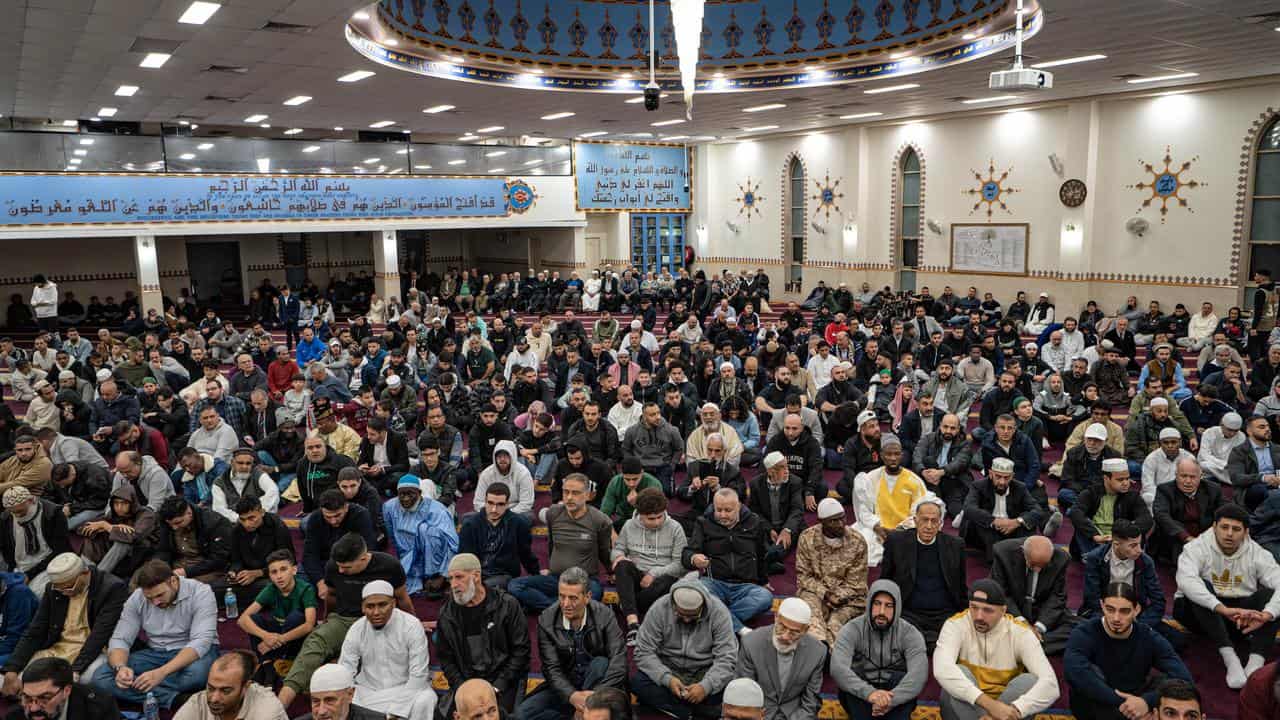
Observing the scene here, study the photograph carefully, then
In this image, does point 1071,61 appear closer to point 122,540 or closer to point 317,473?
point 317,473

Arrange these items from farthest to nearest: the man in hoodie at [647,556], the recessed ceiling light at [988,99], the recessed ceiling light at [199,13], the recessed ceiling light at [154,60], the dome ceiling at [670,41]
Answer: the recessed ceiling light at [988,99] → the dome ceiling at [670,41] → the recessed ceiling light at [154,60] → the recessed ceiling light at [199,13] → the man in hoodie at [647,556]

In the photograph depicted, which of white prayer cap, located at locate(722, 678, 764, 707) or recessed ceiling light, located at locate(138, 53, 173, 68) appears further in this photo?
recessed ceiling light, located at locate(138, 53, 173, 68)

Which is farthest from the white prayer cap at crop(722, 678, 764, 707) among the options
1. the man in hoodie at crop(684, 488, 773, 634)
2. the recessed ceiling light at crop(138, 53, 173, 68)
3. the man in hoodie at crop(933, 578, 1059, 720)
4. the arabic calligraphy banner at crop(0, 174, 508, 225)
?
the arabic calligraphy banner at crop(0, 174, 508, 225)

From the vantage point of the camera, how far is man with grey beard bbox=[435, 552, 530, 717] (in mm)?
3693

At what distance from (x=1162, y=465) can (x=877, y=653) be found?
9.45ft

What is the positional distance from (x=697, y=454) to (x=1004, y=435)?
2052mm

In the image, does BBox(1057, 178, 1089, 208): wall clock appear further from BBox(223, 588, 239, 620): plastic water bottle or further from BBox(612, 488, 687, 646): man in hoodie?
BBox(223, 588, 239, 620): plastic water bottle

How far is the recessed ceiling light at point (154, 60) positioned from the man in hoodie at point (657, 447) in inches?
228

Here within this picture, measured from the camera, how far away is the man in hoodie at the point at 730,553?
459 cm

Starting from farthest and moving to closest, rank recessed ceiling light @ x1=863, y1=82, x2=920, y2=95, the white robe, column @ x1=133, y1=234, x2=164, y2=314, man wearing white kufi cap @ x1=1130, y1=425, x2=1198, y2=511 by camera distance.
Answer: column @ x1=133, y1=234, x2=164, y2=314, recessed ceiling light @ x1=863, y1=82, x2=920, y2=95, man wearing white kufi cap @ x1=1130, y1=425, x2=1198, y2=511, the white robe

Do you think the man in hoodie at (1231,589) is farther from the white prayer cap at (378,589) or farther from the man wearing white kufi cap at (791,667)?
the white prayer cap at (378,589)

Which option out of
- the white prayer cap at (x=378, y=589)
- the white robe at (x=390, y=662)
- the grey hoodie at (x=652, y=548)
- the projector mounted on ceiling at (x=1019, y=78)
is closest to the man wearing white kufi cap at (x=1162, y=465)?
the projector mounted on ceiling at (x=1019, y=78)

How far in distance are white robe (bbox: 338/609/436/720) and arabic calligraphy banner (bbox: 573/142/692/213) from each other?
54.4 feet

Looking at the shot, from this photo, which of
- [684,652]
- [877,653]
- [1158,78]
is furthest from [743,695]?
[1158,78]
